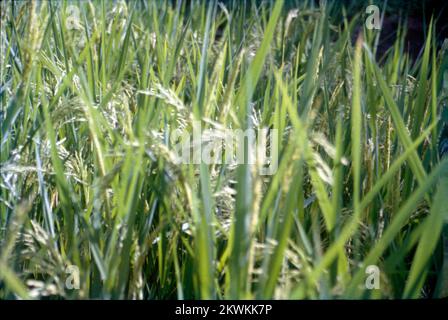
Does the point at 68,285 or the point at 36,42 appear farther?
the point at 68,285

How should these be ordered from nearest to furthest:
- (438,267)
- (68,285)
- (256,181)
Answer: (256,181) < (68,285) < (438,267)

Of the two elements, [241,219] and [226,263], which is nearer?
[241,219]

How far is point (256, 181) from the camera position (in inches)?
35.3

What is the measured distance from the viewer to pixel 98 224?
3.80 ft

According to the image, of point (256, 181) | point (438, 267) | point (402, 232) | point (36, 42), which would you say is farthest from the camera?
point (402, 232)

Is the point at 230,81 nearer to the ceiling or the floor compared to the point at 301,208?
nearer to the ceiling

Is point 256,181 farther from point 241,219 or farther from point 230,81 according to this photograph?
point 230,81

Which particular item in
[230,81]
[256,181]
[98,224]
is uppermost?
[230,81]

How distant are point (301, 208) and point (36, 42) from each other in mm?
544

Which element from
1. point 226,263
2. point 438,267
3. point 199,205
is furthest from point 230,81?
point 438,267

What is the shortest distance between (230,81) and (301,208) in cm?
29
